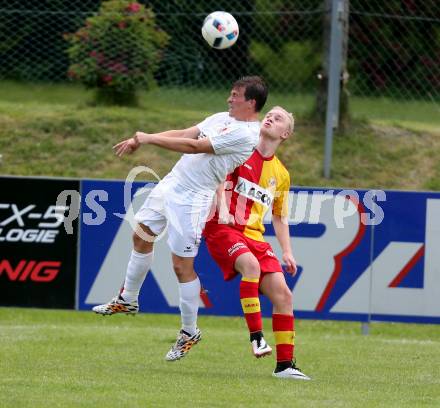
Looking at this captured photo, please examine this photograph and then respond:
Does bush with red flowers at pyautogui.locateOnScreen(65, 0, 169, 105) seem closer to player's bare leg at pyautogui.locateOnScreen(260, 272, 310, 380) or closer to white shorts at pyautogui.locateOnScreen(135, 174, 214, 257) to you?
white shorts at pyautogui.locateOnScreen(135, 174, 214, 257)

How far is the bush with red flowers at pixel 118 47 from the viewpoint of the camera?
14.5 m

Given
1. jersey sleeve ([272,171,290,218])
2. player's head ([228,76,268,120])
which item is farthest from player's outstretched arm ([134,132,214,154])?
jersey sleeve ([272,171,290,218])

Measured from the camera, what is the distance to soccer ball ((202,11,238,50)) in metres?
8.25

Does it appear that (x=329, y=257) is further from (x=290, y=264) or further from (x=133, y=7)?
(x=133, y=7)

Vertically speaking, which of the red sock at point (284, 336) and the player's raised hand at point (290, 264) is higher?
the player's raised hand at point (290, 264)

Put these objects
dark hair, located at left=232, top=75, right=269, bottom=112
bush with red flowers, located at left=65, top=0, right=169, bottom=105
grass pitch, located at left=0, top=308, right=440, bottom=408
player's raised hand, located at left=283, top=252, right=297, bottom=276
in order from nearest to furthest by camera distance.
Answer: grass pitch, located at left=0, top=308, right=440, bottom=408 < dark hair, located at left=232, top=75, right=269, bottom=112 < player's raised hand, located at left=283, top=252, right=297, bottom=276 < bush with red flowers, located at left=65, top=0, right=169, bottom=105

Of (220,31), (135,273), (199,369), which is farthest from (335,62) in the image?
(199,369)

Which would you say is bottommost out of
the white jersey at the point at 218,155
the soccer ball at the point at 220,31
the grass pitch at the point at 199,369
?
the grass pitch at the point at 199,369

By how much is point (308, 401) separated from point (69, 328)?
4495 mm

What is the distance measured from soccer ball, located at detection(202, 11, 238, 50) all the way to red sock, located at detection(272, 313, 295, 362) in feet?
7.01

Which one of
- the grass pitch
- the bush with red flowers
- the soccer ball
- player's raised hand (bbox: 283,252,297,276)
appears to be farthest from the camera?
the bush with red flowers

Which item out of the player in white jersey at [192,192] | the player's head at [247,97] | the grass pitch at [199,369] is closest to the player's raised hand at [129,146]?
the player in white jersey at [192,192]

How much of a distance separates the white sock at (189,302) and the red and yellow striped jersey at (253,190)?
1.52ft

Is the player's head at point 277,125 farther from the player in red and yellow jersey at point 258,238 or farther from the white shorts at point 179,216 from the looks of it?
the white shorts at point 179,216
